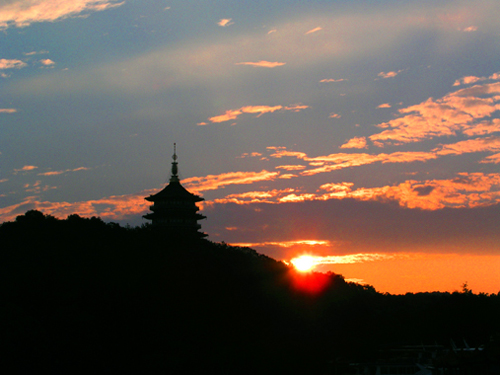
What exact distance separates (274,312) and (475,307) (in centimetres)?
3817

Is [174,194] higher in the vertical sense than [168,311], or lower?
higher

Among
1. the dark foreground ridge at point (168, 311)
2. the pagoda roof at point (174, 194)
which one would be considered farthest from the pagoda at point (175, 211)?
the dark foreground ridge at point (168, 311)

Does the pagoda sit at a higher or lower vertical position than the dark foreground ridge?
higher

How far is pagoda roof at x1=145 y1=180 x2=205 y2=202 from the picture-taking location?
288ft

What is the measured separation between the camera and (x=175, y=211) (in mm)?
87812

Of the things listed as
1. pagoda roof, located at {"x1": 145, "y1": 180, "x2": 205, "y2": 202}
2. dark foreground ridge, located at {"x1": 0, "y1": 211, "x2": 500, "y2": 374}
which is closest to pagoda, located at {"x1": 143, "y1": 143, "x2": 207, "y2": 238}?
pagoda roof, located at {"x1": 145, "y1": 180, "x2": 205, "y2": 202}

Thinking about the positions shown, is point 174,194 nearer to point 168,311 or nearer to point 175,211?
point 175,211

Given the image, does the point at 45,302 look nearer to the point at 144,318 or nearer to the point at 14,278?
the point at 14,278

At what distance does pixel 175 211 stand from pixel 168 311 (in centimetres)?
2744

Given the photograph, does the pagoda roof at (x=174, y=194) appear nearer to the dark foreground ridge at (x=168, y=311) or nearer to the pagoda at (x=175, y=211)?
the pagoda at (x=175, y=211)

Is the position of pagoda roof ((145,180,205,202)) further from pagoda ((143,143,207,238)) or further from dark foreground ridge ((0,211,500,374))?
dark foreground ridge ((0,211,500,374))

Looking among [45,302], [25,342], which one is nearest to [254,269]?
[45,302]

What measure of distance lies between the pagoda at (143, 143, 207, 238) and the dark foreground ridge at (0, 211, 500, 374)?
5.03 metres

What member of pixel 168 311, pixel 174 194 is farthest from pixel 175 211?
pixel 168 311
